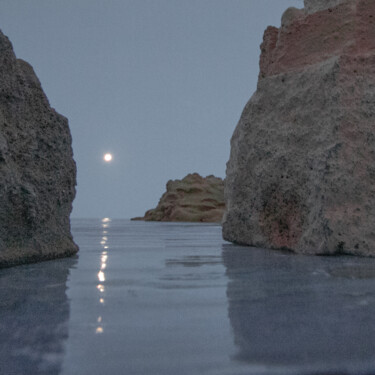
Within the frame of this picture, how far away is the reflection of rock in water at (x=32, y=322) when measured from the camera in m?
0.85

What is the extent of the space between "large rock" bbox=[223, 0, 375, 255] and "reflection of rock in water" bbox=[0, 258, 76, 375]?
1952mm

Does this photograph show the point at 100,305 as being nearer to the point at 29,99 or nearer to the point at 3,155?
the point at 3,155

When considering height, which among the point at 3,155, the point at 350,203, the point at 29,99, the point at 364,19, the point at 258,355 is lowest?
the point at 258,355

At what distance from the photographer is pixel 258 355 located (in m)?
0.89

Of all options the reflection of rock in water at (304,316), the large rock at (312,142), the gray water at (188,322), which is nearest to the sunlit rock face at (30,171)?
the gray water at (188,322)

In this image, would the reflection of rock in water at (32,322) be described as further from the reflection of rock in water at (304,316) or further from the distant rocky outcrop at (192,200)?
the distant rocky outcrop at (192,200)

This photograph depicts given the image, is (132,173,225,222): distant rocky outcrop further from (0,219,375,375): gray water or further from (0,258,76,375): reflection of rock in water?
A: (0,258,76,375): reflection of rock in water

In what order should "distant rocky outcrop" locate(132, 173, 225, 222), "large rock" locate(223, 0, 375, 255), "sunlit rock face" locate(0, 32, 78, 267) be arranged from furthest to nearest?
"distant rocky outcrop" locate(132, 173, 225, 222) < "large rock" locate(223, 0, 375, 255) < "sunlit rock face" locate(0, 32, 78, 267)

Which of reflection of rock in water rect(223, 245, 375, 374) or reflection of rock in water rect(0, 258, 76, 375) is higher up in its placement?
reflection of rock in water rect(223, 245, 375, 374)

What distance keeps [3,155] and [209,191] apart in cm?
2656

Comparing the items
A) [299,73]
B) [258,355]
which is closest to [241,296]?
[258,355]

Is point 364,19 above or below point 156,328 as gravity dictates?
above

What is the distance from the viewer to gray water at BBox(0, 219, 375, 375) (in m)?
0.84

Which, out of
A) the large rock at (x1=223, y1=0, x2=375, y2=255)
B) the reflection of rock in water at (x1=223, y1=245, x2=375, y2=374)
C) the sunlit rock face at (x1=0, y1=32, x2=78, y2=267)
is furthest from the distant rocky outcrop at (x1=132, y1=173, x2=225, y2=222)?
the reflection of rock in water at (x1=223, y1=245, x2=375, y2=374)
